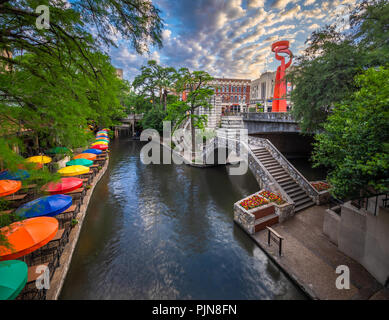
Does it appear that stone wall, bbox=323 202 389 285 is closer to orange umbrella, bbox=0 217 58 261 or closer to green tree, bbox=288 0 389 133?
green tree, bbox=288 0 389 133

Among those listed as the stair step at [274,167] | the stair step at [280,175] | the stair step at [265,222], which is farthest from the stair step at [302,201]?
the stair step at [274,167]

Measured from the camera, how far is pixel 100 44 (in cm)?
771

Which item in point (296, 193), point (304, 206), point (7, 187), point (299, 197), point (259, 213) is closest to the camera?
point (7, 187)

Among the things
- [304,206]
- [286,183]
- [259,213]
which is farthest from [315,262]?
[286,183]

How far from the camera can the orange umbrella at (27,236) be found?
575 cm

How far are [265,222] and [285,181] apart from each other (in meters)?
4.65

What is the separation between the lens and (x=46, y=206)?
326 inches

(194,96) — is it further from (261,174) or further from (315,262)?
(315,262)

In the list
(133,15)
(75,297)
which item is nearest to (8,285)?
(75,297)

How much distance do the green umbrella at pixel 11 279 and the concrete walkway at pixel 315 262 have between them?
895cm

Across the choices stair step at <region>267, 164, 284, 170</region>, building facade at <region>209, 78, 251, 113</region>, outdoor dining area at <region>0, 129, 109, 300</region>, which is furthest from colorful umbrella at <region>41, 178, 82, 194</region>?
building facade at <region>209, 78, 251, 113</region>

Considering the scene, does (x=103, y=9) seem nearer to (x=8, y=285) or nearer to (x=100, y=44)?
(x=100, y=44)

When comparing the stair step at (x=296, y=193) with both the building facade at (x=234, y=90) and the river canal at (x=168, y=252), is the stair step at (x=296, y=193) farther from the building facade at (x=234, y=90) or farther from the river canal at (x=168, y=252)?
the building facade at (x=234, y=90)
